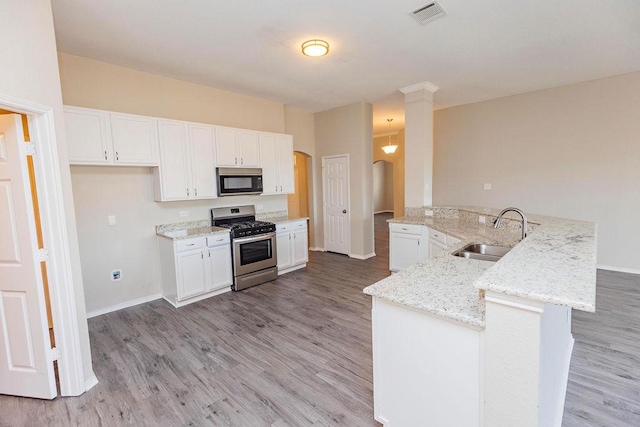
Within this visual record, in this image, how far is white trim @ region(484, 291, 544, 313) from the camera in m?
1.10

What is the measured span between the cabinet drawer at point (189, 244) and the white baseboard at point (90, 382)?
62.7 inches

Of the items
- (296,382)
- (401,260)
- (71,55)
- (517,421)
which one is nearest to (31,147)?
(71,55)

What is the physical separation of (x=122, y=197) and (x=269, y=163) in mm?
2160

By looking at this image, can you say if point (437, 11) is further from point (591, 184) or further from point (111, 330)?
point (111, 330)

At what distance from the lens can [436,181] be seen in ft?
21.4

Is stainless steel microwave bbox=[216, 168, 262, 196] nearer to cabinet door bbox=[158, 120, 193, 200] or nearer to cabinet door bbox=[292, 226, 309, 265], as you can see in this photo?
cabinet door bbox=[158, 120, 193, 200]

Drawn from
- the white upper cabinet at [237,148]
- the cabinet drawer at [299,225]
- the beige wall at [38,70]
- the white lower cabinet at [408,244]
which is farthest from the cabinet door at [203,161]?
the white lower cabinet at [408,244]

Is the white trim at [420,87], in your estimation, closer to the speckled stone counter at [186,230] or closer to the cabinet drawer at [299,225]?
the cabinet drawer at [299,225]

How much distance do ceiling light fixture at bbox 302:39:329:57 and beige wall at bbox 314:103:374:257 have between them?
253 centimetres

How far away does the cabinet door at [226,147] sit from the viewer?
14.2ft

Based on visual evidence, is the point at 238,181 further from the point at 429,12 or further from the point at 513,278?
the point at 513,278

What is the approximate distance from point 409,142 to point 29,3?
4528 millimetres

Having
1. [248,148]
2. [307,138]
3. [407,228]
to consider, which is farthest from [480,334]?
[307,138]

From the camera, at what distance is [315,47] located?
10.2 ft
